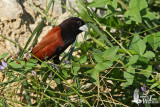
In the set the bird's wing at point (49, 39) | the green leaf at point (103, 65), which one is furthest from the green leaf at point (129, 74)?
the bird's wing at point (49, 39)

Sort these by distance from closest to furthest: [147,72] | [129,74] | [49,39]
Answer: [129,74] < [147,72] < [49,39]

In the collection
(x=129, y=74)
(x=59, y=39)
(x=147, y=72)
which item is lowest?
(x=147, y=72)

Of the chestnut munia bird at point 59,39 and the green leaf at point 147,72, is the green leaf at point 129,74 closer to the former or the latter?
the green leaf at point 147,72

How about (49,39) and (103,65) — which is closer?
(103,65)

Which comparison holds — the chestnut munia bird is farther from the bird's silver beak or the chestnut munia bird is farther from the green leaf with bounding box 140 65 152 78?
the green leaf with bounding box 140 65 152 78

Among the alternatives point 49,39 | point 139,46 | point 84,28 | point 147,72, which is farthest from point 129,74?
point 49,39

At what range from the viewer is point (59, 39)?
3.33 m

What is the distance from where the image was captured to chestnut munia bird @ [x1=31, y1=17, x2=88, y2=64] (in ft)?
10.8

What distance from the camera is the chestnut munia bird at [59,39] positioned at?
3291 millimetres

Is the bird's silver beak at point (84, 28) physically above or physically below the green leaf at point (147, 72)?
above

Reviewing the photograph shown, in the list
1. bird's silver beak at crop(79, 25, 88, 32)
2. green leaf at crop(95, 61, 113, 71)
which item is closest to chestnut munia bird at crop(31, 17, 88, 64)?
bird's silver beak at crop(79, 25, 88, 32)

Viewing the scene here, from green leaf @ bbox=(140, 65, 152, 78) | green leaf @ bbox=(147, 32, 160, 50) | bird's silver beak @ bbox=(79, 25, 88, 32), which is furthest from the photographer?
bird's silver beak @ bbox=(79, 25, 88, 32)

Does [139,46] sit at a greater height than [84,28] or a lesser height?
lesser

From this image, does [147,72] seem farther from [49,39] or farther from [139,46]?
[49,39]
